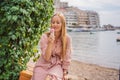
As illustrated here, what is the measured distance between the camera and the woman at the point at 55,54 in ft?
11.8

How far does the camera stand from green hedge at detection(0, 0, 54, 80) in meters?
4.35

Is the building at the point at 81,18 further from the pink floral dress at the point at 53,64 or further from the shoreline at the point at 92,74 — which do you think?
the pink floral dress at the point at 53,64

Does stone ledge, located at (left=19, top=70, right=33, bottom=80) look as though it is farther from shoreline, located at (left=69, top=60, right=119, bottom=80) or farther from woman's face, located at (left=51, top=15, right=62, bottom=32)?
shoreline, located at (left=69, top=60, right=119, bottom=80)

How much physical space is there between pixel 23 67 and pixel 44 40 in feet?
3.75

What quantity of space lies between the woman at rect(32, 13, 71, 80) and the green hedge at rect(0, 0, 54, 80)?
82cm

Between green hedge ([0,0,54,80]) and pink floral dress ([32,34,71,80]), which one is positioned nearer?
pink floral dress ([32,34,71,80])

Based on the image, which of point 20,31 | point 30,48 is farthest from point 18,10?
point 30,48

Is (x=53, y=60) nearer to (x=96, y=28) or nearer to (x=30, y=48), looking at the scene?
(x=30, y=48)

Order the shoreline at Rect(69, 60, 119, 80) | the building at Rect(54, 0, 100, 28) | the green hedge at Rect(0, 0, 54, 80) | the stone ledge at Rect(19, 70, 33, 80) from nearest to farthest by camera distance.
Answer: the stone ledge at Rect(19, 70, 33, 80), the green hedge at Rect(0, 0, 54, 80), the shoreline at Rect(69, 60, 119, 80), the building at Rect(54, 0, 100, 28)

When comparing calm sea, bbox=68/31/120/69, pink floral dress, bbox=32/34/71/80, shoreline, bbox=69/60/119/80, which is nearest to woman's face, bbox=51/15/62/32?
pink floral dress, bbox=32/34/71/80

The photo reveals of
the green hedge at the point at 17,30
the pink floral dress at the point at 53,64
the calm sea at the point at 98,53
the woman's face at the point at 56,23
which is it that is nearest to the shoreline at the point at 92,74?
the calm sea at the point at 98,53

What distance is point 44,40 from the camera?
12.1 feet

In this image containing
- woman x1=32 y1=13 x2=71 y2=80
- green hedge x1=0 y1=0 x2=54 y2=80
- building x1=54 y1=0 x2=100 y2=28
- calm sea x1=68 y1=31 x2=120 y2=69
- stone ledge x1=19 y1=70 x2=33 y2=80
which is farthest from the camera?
building x1=54 y1=0 x2=100 y2=28

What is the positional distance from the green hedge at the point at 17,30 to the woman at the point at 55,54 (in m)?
0.82
